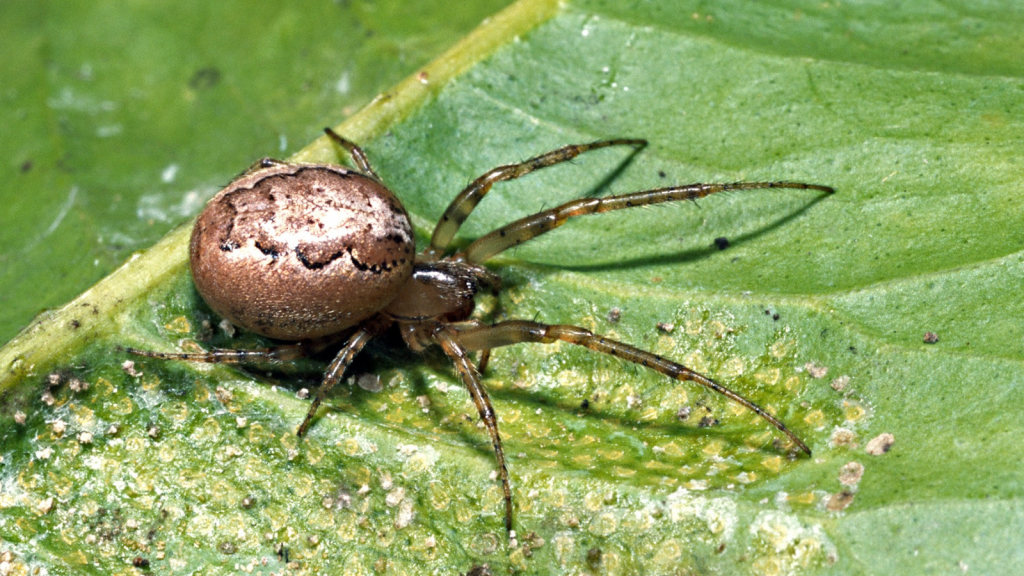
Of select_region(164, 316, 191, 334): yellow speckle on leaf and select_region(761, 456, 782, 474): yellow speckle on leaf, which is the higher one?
select_region(164, 316, 191, 334): yellow speckle on leaf

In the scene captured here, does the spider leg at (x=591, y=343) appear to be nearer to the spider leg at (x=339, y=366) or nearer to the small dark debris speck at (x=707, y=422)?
the small dark debris speck at (x=707, y=422)

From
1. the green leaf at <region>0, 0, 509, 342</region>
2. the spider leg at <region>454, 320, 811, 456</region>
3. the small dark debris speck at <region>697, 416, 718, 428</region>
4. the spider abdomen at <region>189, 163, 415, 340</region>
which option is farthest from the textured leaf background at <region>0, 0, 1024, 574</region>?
the green leaf at <region>0, 0, 509, 342</region>

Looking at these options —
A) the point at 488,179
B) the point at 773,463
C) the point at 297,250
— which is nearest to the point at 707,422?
the point at 773,463

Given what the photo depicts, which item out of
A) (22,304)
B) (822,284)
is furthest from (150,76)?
(822,284)

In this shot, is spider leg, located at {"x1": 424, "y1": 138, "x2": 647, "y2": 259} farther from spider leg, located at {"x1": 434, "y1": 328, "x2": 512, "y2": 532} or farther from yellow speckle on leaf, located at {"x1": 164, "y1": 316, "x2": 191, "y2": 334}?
yellow speckle on leaf, located at {"x1": 164, "y1": 316, "x2": 191, "y2": 334}

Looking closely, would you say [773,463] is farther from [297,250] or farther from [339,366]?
[297,250]

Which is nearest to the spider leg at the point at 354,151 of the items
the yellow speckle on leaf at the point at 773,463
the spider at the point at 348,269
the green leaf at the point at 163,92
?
the spider at the point at 348,269
